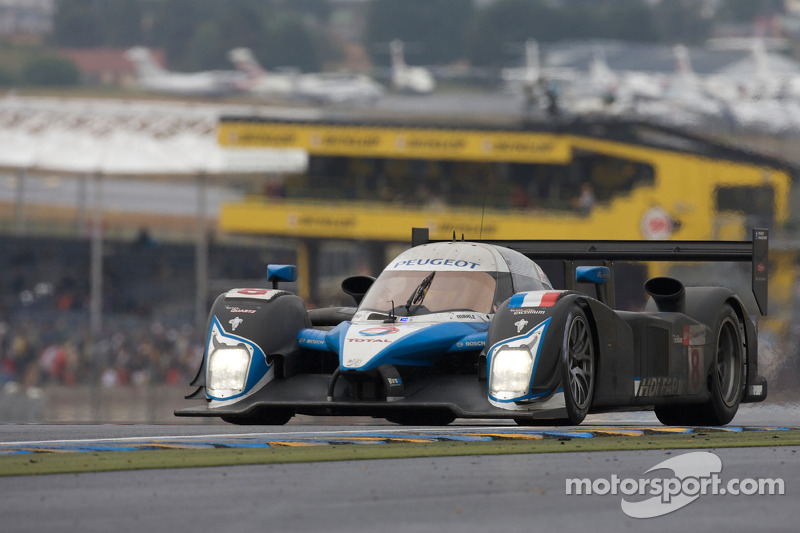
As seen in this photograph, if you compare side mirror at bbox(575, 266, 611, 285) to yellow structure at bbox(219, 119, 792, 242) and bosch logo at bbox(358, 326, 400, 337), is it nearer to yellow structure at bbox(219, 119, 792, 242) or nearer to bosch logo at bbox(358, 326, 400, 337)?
bosch logo at bbox(358, 326, 400, 337)

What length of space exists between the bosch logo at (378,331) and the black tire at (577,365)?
1102mm

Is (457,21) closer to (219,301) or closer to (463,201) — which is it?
(463,201)

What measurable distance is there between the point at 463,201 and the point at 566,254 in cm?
3483

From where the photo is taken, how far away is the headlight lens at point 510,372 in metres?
9.23

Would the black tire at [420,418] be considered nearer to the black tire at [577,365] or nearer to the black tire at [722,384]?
the black tire at [577,365]

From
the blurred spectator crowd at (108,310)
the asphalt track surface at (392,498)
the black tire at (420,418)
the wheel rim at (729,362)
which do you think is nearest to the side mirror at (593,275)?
the black tire at (420,418)

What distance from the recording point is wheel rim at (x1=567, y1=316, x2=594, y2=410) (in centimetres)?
961

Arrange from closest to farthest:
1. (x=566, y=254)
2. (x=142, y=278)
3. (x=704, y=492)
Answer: (x=704, y=492) → (x=566, y=254) → (x=142, y=278)

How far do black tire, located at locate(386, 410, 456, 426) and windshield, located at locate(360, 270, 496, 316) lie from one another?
0.69 meters

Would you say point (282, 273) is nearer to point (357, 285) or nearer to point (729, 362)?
point (357, 285)

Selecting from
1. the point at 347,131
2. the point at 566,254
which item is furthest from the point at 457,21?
the point at 566,254

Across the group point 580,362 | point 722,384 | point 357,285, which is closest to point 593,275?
point 580,362

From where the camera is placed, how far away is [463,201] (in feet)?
154

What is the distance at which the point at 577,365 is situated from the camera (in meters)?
9.75
